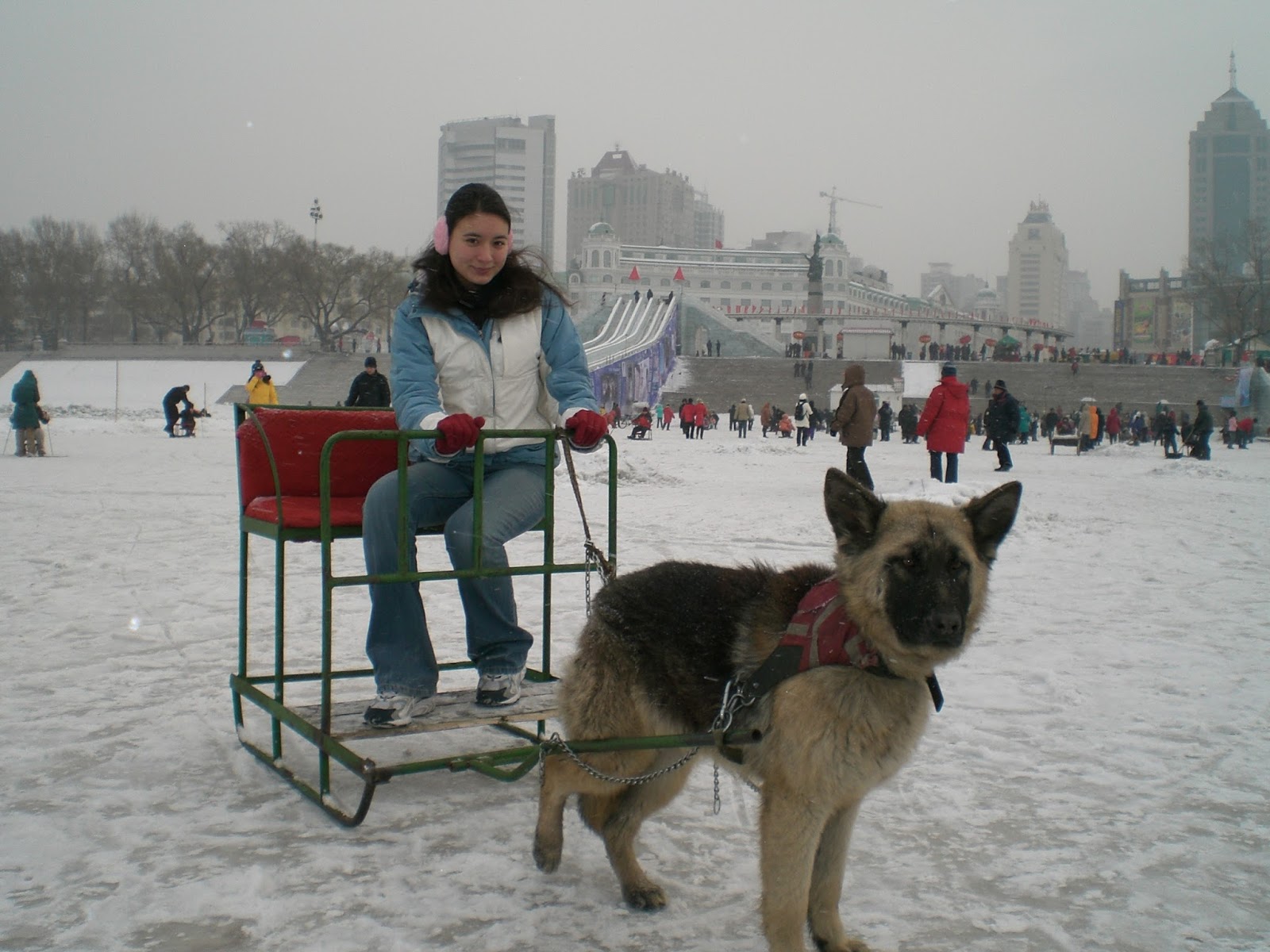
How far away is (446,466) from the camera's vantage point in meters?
3.58

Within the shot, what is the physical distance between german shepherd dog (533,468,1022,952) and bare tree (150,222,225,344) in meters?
98.3

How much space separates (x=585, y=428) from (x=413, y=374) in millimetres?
586

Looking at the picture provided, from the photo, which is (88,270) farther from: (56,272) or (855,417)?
(855,417)

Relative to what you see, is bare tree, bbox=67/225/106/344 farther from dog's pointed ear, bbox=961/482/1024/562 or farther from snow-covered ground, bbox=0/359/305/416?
dog's pointed ear, bbox=961/482/1024/562

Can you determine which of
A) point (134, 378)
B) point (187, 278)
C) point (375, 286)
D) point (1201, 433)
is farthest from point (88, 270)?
point (1201, 433)

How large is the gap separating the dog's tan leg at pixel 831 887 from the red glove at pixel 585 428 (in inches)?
55.1

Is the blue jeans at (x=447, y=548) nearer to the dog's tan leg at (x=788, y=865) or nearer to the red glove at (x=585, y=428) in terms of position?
the red glove at (x=585, y=428)

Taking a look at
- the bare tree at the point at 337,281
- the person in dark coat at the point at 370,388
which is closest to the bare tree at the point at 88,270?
the bare tree at the point at 337,281

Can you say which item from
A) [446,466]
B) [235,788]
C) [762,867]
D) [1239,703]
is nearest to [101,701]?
[235,788]

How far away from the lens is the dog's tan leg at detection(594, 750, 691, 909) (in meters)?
2.87

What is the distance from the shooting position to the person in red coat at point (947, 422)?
14445 millimetres

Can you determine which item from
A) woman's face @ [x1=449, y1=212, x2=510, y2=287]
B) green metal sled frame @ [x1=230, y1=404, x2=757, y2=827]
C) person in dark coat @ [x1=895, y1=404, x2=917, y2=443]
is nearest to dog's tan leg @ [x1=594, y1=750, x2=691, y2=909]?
green metal sled frame @ [x1=230, y1=404, x2=757, y2=827]

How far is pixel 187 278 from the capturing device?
3654 inches

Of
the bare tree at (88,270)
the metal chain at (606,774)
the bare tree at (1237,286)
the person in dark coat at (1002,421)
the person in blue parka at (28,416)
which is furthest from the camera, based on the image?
the bare tree at (88,270)
